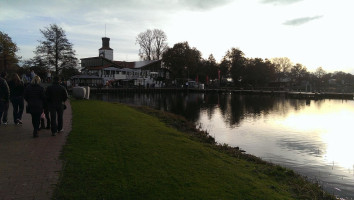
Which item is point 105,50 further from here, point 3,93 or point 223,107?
point 3,93

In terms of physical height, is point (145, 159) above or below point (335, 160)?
above

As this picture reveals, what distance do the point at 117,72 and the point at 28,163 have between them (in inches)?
2724

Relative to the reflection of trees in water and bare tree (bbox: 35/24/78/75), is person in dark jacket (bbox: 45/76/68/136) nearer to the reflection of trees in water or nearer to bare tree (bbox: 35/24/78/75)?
the reflection of trees in water

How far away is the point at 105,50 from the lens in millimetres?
90750

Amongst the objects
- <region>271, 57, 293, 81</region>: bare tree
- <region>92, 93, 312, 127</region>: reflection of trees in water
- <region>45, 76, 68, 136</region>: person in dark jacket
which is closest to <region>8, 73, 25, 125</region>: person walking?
<region>45, 76, 68, 136</region>: person in dark jacket

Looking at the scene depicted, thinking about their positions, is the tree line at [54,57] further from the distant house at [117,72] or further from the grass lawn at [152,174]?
the grass lawn at [152,174]

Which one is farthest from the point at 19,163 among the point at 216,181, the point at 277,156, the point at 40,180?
the point at 277,156

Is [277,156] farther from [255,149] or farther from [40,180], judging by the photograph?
[40,180]

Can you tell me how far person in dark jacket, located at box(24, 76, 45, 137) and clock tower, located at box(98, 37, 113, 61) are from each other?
280ft

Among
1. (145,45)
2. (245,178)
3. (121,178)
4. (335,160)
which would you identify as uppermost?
(145,45)

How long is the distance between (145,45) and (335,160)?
271ft

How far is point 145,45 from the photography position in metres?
90.2

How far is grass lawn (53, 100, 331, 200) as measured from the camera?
481 centimetres

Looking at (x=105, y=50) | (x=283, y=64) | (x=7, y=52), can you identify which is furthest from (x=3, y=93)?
(x=283, y=64)
